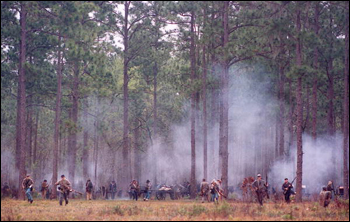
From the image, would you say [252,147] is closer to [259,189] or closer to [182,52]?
[182,52]

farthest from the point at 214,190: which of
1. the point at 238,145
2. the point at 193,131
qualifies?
the point at 238,145

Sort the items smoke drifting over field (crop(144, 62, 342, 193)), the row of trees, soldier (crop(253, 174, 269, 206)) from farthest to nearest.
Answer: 1. smoke drifting over field (crop(144, 62, 342, 193))
2. the row of trees
3. soldier (crop(253, 174, 269, 206))

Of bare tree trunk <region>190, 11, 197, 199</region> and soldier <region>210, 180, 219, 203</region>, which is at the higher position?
bare tree trunk <region>190, 11, 197, 199</region>

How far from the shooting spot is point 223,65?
35.5 meters

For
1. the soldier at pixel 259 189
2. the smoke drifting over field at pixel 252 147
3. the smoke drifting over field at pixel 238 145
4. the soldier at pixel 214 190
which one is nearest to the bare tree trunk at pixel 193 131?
the smoke drifting over field at pixel 252 147

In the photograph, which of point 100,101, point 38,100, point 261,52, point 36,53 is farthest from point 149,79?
point 261,52

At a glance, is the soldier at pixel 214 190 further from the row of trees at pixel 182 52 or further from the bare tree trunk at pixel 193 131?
the bare tree trunk at pixel 193 131

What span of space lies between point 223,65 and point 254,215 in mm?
15256

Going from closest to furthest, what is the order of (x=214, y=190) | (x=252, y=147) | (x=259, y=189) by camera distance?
(x=259, y=189) < (x=214, y=190) < (x=252, y=147)

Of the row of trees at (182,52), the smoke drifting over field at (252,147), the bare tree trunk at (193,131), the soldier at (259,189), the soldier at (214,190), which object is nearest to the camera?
the soldier at (259,189)

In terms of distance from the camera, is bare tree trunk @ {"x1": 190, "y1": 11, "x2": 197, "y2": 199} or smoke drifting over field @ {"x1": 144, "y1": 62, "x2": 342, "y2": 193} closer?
bare tree trunk @ {"x1": 190, "y1": 11, "x2": 197, "y2": 199}

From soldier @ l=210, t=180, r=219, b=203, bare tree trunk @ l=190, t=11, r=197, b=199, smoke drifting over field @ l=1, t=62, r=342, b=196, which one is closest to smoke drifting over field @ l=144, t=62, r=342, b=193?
smoke drifting over field @ l=1, t=62, r=342, b=196

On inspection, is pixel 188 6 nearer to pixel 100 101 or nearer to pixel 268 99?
pixel 268 99

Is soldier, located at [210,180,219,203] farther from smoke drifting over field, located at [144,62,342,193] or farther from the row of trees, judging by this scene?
smoke drifting over field, located at [144,62,342,193]
